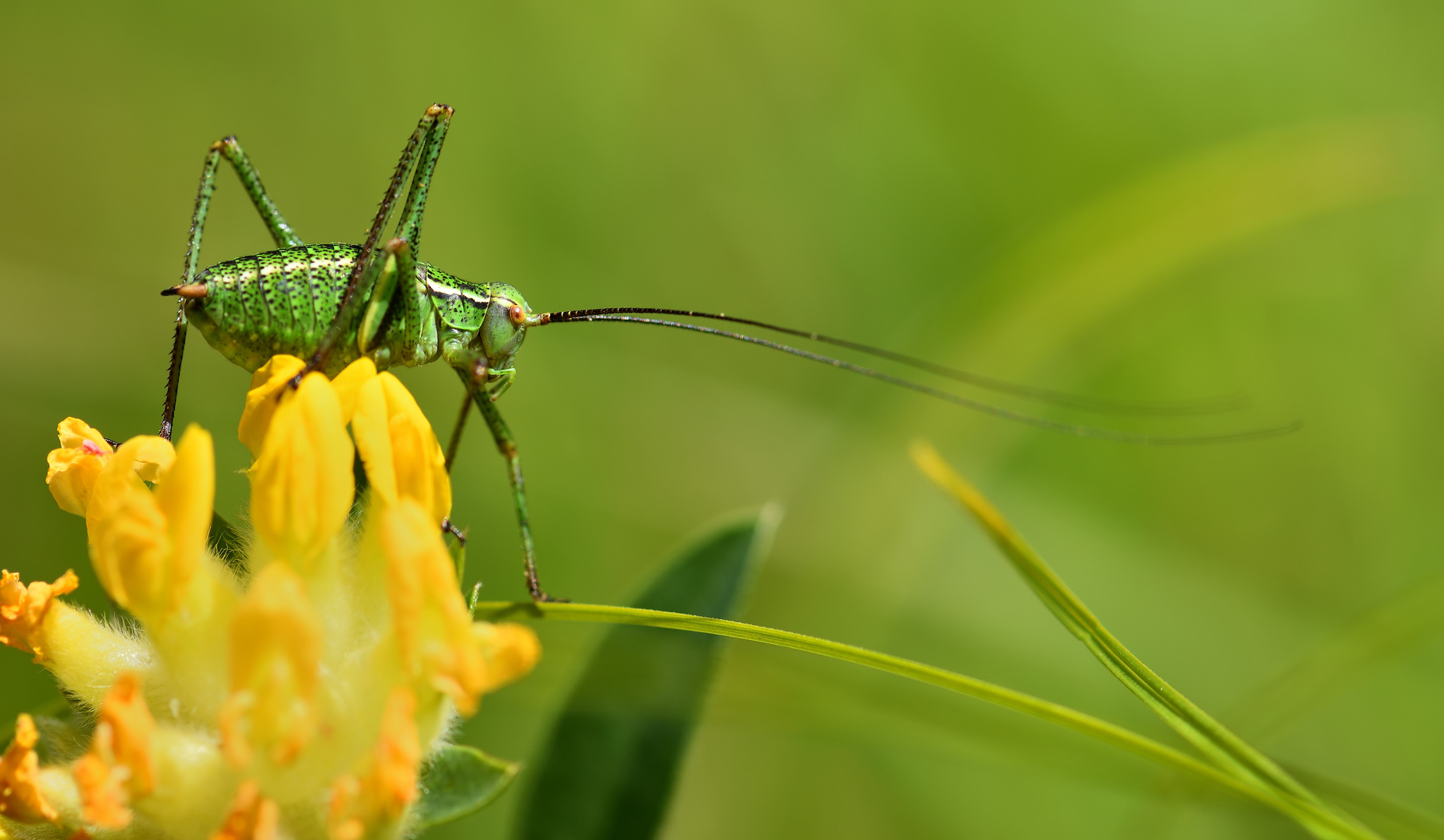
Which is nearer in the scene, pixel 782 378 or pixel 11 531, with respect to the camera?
pixel 11 531

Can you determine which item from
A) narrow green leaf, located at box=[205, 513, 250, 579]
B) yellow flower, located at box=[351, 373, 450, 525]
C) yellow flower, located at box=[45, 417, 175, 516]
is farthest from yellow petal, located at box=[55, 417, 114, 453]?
yellow flower, located at box=[351, 373, 450, 525]

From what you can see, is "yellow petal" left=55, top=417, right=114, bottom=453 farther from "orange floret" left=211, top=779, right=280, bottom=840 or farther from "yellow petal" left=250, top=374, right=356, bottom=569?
"orange floret" left=211, top=779, right=280, bottom=840

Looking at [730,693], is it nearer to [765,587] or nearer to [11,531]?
[765,587]

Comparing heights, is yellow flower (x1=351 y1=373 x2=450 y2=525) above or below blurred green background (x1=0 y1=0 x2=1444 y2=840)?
below

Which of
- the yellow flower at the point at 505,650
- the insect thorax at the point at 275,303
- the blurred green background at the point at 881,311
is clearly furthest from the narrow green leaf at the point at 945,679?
the insect thorax at the point at 275,303

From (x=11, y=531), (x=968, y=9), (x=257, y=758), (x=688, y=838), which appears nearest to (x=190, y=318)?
(x=257, y=758)

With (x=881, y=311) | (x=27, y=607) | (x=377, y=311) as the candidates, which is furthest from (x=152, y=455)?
(x=881, y=311)

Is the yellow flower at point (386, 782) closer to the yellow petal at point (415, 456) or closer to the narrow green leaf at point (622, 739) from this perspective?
the yellow petal at point (415, 456)
